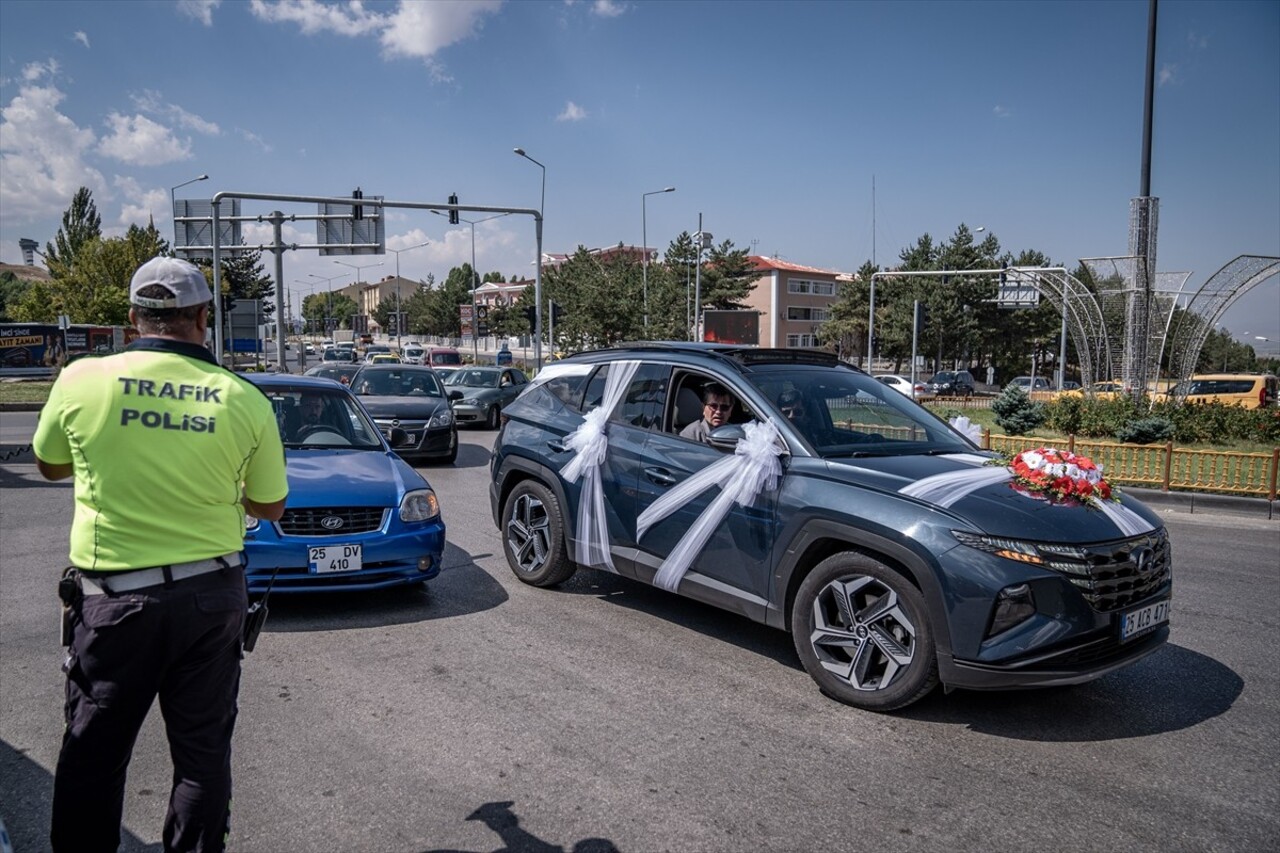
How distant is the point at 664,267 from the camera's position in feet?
203

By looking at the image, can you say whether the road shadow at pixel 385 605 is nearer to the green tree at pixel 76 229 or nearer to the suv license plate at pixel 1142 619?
the suv license plate at pixel 1142 619

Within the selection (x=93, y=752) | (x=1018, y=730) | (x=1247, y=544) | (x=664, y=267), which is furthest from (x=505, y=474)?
(x=664, y=267)

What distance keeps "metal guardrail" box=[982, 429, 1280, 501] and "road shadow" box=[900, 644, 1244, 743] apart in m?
6.36

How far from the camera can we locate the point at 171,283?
2.58m

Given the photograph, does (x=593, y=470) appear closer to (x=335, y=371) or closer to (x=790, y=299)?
(x=335, y=371)

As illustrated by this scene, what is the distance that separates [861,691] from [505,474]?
350cm

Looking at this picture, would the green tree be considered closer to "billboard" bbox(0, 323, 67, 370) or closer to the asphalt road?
"billboard" bbox(0, 323, 67, 370)

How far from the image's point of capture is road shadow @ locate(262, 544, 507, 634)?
5.72 meters

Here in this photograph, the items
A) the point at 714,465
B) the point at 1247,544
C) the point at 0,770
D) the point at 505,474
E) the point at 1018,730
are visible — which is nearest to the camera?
the point at 0,770

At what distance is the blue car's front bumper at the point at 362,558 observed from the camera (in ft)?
18.0

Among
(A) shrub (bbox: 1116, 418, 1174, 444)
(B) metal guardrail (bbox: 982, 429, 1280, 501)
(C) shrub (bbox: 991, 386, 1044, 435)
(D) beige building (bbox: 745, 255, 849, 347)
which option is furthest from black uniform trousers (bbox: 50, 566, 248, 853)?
(D) beige building (bbox: 745, 255, 849, 347)

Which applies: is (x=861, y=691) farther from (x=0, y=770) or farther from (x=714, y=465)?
(x=0, y=770)

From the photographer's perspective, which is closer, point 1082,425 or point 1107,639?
point 1107,639

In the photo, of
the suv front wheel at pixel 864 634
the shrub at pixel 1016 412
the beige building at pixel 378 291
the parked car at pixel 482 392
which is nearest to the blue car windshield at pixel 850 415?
Answer: the suv front wheel at pixel 864 634
